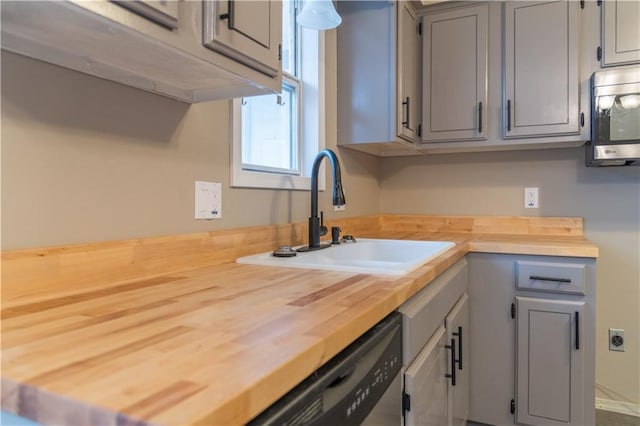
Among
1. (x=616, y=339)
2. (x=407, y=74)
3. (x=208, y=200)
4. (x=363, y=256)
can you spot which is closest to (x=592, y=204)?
(x=616, y=339)

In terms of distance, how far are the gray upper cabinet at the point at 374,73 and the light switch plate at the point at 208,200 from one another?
3.47 feet

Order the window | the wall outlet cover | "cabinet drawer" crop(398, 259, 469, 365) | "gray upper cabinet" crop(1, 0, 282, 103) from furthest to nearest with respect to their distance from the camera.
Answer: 1. the wall outlet cover
2. the window
3. "cabinet drawer" crop(398, 259, 469, 365)
4. "gray upper cabinet" crop(1, 0, 282, 103)

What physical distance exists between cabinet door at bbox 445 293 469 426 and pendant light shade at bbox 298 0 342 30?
121 cm

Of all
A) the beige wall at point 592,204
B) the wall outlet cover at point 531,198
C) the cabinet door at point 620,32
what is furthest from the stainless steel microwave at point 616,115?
the wall outlet cover at point 531,198

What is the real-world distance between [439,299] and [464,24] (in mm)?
1743

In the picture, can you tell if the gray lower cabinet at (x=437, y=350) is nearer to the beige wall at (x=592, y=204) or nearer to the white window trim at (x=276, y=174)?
the white window trim at (x=276, y=174)

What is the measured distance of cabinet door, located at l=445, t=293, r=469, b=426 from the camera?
1.54m

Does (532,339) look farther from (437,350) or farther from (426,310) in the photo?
(426,310)

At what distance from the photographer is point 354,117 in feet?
7.27

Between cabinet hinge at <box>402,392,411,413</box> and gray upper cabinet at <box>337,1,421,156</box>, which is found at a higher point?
gray upper cabinet at <box>337,1,421,156</box>

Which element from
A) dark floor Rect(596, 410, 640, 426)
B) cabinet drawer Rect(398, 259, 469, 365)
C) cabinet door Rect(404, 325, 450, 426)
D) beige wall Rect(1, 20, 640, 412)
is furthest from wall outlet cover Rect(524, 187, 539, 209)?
cabinet door Rect(404, 325, 450, 426)

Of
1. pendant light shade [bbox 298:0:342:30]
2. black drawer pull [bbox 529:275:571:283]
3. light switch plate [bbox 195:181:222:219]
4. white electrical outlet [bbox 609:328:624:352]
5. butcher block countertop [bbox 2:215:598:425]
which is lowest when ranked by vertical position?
white electrical outlet [bbox 609:328:624:352]

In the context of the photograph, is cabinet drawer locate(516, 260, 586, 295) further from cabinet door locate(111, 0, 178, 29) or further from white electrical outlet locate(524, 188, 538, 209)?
cabinet door locate(111, 0, 178, 29)

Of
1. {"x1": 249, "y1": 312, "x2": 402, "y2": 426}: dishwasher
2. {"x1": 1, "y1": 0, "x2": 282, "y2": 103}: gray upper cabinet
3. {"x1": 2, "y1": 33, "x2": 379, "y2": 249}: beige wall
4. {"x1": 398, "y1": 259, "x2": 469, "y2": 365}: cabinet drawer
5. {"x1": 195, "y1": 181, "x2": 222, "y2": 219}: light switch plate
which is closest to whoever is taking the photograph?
{"x1": 249, "y1": 312, "x2": 402, "y2": 426}: dishwasher
